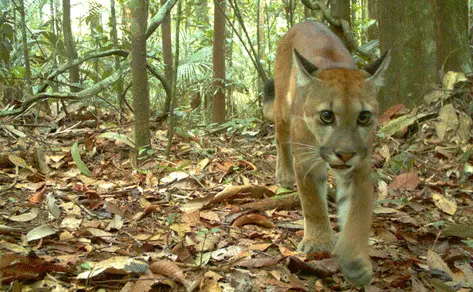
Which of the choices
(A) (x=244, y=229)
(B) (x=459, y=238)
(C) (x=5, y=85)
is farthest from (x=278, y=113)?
(C) (x=5, y=85)

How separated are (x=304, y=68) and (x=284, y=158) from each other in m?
1.39

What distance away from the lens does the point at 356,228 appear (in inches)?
123

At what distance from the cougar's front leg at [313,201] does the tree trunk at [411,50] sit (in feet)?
8.80

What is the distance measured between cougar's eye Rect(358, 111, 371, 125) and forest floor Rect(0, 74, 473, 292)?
84 centimetres

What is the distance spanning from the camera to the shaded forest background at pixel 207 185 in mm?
2844

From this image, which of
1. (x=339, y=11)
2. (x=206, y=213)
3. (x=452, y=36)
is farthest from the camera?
(x=452, y=36)

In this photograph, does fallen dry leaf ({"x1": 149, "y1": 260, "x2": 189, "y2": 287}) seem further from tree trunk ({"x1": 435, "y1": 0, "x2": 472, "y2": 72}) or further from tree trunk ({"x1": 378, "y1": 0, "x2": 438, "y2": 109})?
tree trunk ({"x1": 435, "y1": 0, "x2": 472, "y2": 72})

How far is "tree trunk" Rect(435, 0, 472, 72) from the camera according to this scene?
6062mm

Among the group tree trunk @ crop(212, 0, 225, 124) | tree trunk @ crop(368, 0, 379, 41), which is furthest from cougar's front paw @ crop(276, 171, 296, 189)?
tree trunk @ crop(368, 0, 379, 41)

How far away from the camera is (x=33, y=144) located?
4.98 metres

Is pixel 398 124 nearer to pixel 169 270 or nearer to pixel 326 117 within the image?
pixel 326 117

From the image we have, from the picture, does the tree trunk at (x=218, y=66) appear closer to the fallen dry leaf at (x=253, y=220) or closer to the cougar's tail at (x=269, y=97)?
the cougar's tail at (x=269, y=97)

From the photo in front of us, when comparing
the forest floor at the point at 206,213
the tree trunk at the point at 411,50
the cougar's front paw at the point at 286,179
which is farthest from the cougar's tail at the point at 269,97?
the tree trunk at the point at 411,50

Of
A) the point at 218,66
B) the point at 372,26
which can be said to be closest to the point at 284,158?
the point at 218,66
